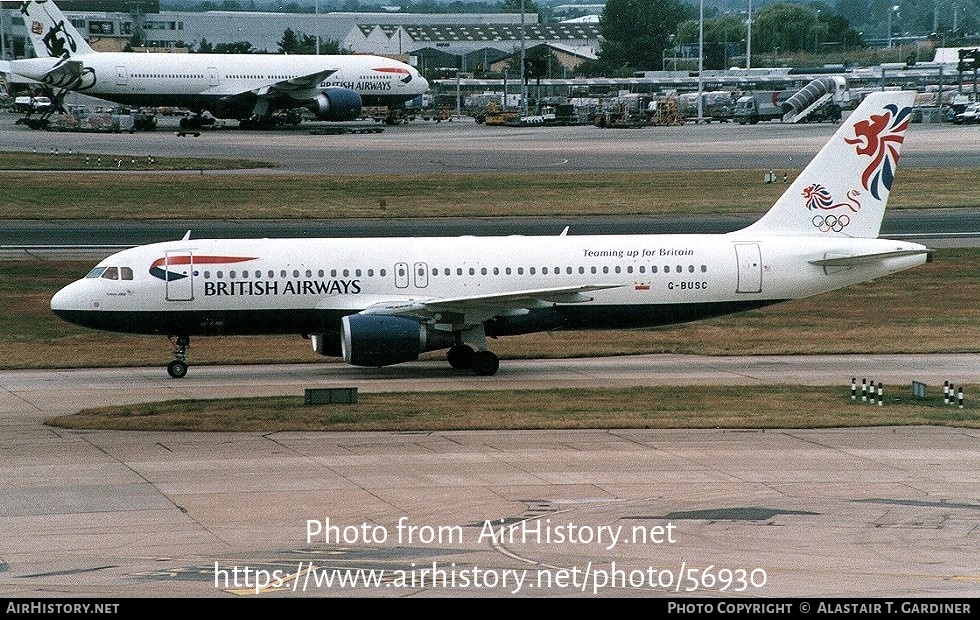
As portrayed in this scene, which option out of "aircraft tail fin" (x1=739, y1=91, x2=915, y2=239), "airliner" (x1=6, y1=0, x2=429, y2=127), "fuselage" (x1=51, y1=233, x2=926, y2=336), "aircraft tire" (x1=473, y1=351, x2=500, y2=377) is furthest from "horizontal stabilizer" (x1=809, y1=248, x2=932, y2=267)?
"airliner" (x1=6, y1=0, x2=429, y2=127)

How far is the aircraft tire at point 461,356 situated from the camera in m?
41.2

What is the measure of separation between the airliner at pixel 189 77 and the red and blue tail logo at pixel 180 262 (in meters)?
79.8

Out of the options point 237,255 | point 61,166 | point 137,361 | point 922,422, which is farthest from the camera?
point 61,166

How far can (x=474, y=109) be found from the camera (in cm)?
17062

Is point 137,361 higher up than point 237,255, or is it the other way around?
point 237,255

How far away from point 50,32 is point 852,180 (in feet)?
305

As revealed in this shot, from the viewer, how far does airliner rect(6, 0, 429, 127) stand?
116562mm

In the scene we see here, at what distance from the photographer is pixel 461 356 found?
1624 inches

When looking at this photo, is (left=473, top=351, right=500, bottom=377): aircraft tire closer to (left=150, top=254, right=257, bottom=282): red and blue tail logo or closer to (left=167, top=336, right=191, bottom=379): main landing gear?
(left=150, top=254, right=257, bottom=282): red and blue tail logo

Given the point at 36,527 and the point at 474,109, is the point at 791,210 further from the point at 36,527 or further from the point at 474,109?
the point at 474,109

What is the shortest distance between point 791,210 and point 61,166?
60094 mm

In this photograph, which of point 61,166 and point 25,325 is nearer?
point 25,325
